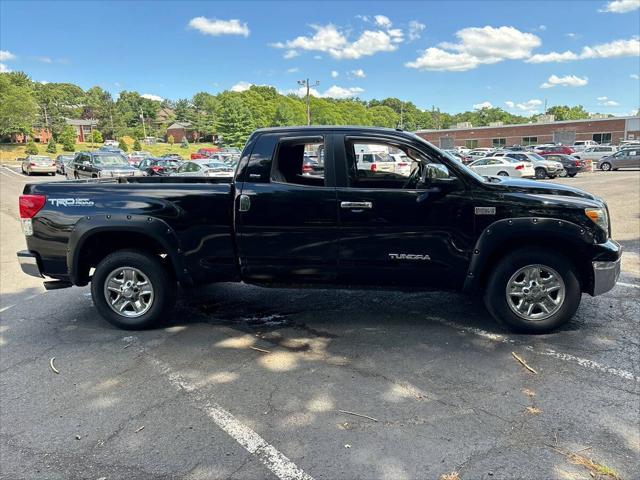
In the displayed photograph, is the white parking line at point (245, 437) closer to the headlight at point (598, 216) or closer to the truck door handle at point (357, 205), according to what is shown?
the truck door handle at point (357, 205)

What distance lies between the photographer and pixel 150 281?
483cm

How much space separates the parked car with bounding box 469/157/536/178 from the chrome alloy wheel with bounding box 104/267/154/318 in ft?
76.8

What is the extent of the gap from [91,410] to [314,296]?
117 inches

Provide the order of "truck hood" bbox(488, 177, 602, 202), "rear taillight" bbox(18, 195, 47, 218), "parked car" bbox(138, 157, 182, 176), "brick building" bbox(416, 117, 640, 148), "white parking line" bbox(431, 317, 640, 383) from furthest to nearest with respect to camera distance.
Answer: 1. "brick building" bbox(416, 117, 640, 148)
2. "parked car" bbox(138, 157, 182, 176)
3. "rear taillight" bbox(18, 195, 47, 218)
4. "truck hood" bbox(488, 177, 602, 202)
5. "white parking line" bbox(431, 317, 640, 383)

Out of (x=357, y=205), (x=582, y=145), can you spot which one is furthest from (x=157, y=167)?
(x=582, y=145)

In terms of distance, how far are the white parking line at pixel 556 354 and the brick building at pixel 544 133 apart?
67.0 metres

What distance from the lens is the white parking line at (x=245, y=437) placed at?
2.73 meters

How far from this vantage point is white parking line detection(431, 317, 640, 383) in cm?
382

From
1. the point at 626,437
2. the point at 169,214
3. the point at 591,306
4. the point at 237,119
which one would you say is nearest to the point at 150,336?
the point at 169,214

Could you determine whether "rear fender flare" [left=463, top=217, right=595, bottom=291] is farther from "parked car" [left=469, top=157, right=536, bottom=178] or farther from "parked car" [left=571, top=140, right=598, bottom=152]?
"parked car" [left=571, top=140, right=598, bottom=152]

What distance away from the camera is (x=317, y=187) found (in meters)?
4.55

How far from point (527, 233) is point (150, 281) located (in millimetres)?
3662

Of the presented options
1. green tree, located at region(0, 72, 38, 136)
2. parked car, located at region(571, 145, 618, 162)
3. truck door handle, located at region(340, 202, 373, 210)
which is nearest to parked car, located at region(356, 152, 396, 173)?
truck door handle, located at region(340, 202, 373, 210)

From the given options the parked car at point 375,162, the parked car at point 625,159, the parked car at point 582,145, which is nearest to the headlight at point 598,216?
the parked car at point 375,162
